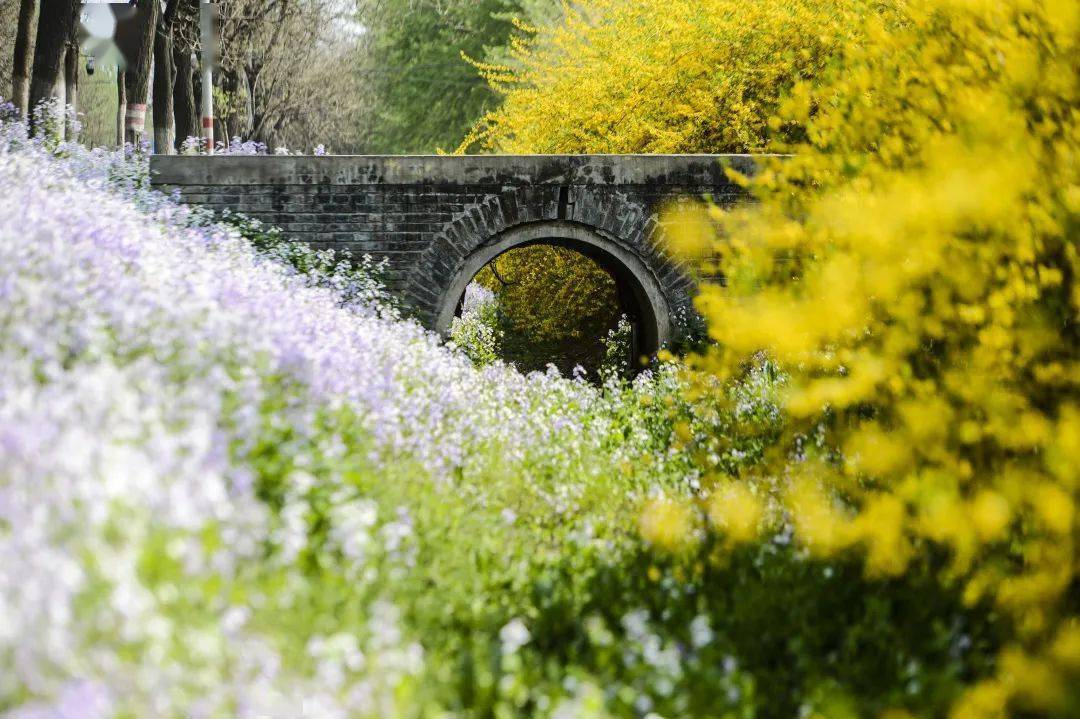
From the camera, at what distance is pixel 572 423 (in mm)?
7367

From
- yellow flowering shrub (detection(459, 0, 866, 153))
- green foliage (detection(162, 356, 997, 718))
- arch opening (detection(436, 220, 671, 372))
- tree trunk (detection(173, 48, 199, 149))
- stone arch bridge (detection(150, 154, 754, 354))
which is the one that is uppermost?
tree trunk (detection(173, 48, 199, 149))

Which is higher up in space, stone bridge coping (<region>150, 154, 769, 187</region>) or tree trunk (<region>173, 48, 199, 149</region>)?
tree trunk (<region>173, 48, 199, 149</region>)

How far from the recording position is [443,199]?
9.90 meters

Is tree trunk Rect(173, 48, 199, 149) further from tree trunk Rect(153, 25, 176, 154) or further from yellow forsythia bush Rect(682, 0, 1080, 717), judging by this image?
yellow forsythia bush Rect(682, 0, 1080, 717)

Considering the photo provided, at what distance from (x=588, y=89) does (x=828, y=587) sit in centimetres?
1043

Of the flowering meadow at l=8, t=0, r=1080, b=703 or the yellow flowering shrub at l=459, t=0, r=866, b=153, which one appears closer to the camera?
the flowering meadow at l=8, t=0, r=1080, b=703

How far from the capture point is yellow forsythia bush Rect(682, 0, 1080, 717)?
3.81 metres

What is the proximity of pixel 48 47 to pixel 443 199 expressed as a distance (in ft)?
20.3

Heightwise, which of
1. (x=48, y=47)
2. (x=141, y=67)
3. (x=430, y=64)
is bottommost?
(x=48, y=47)

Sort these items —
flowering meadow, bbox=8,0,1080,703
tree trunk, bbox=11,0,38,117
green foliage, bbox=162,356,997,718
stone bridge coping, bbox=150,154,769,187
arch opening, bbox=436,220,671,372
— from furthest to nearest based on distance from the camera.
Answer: tree trunk, bbox=11,0,38,117 → arch opening, bbox=436,220,671,372 → stone bridge coping, bbox=150,154,769,187 → green foliage, bbox=162,356,997,718 → flowering meadow, bbox=8,0,1080,703

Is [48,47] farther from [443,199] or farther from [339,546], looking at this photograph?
[339,546]

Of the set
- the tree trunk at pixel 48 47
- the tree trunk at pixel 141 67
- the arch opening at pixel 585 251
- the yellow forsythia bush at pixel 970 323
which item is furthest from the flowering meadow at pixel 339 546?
the tree trunk at pixel 141 67

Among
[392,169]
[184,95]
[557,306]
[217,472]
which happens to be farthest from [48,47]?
[217,472]

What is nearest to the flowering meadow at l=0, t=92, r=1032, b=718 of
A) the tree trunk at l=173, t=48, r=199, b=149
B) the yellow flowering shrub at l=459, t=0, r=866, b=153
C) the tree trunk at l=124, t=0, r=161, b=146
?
the yellow flowering shrub at l=459, t=0, r=866, b=153
